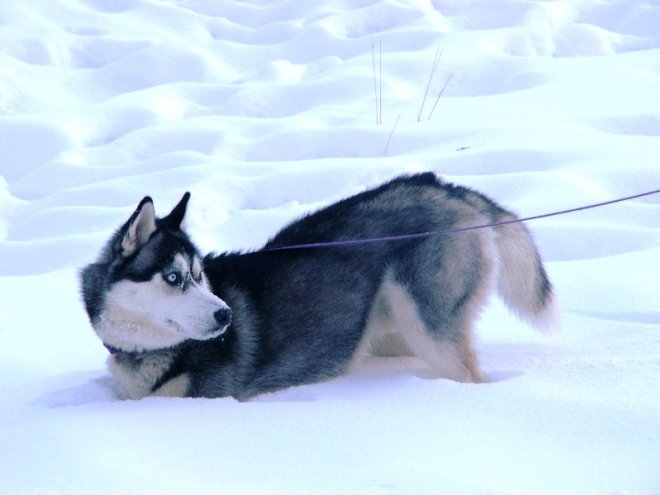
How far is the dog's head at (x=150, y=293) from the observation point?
316cm

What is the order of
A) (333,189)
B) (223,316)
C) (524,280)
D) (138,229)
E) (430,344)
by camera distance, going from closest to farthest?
(223,316)
(138,229)
(430,344)
(524,280)
(333,189)

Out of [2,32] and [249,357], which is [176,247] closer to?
[249,357]

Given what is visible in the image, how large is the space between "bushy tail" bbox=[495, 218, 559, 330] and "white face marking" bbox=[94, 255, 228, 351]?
3.93 feet

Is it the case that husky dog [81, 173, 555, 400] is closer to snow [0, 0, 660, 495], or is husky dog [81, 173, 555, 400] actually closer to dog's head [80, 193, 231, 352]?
dog's head [80, 193, 231, 352]

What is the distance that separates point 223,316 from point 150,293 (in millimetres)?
302

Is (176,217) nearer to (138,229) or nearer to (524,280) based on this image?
(138,229)

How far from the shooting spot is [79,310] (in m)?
4.29

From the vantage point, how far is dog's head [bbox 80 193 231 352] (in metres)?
3.16

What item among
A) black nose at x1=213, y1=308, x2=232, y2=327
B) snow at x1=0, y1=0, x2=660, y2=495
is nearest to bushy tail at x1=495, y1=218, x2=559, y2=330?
snow at x1=0, y1=0, x2=660, y2=495

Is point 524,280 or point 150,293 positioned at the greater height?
point 150,293

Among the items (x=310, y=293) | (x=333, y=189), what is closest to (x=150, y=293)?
(x=310, y=293)

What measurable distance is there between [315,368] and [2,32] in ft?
26.7

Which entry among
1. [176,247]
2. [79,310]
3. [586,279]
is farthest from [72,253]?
[586,279]

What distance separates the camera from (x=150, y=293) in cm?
322
